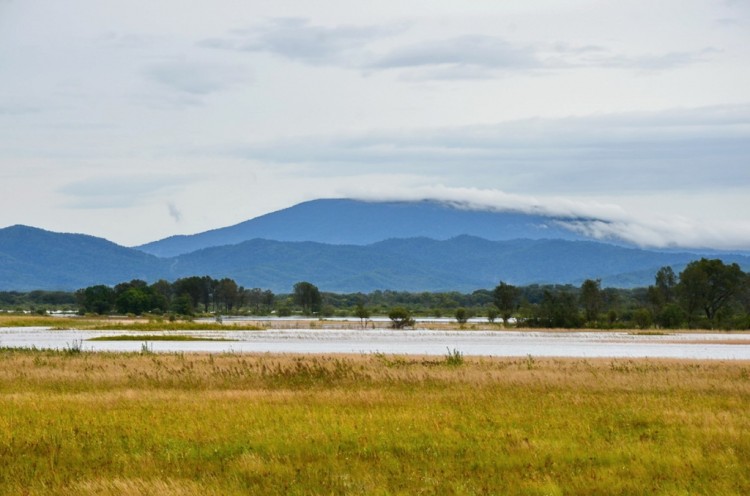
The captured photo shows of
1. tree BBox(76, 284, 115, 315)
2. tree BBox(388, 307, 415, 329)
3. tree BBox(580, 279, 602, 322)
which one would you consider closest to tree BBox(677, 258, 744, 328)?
tree BBox(580, 279, 602, 322)

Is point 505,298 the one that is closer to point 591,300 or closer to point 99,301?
point 591,300

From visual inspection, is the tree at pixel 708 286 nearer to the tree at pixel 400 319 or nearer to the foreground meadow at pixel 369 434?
the tree at pixel 400 319

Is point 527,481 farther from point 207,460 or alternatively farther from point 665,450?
point 207,460

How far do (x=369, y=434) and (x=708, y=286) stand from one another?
111837 millimetres

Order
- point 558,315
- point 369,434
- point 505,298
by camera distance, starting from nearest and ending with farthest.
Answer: point 369,434, point 558,315, point 505,298

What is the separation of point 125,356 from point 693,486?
1521 inches

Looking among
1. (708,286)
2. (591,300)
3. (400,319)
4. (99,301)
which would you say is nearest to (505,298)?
(591,300)

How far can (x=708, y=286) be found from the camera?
12431 cm

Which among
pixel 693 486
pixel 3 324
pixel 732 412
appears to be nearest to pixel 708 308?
pixel 3 324

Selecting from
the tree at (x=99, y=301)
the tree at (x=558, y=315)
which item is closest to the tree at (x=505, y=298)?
the tree at (x=558, y=315)

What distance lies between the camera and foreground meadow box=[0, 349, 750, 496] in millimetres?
16672

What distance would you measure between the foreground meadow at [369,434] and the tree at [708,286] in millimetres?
92131

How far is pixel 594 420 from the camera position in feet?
78.0

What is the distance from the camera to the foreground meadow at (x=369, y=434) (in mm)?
16672
